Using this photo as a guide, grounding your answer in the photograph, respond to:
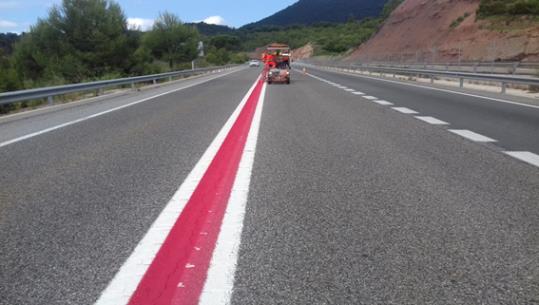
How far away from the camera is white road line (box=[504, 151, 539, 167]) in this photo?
6.32 metres

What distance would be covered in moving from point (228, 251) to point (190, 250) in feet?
0.87

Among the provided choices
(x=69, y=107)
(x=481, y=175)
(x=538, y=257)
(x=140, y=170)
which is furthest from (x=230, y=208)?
(x=69, y=107)

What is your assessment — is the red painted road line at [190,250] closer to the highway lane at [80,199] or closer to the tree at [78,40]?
the highway lane at [80,199]

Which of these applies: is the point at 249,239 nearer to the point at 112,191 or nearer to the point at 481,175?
the point at 112,191

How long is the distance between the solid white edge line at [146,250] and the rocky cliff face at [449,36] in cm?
3815

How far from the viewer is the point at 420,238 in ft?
12.1

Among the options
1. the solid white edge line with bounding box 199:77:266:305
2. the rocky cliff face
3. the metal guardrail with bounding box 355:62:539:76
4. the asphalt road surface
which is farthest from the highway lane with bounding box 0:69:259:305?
the rocky cliff face

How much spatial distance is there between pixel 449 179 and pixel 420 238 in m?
2.02

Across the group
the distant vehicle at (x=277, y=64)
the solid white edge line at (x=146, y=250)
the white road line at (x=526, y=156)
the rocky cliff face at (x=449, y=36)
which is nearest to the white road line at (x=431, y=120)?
the white road line at (x=526, y=156)

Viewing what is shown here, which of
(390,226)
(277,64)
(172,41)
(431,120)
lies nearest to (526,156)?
(390,226)

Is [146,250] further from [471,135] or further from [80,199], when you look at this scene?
[471,135]

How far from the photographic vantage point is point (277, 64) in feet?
101

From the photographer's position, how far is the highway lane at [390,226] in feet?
9.54

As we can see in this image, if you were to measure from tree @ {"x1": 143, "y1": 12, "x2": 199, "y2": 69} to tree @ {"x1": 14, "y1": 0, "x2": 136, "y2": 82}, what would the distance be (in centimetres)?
1895
